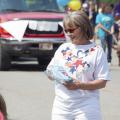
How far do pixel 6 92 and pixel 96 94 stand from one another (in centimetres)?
674

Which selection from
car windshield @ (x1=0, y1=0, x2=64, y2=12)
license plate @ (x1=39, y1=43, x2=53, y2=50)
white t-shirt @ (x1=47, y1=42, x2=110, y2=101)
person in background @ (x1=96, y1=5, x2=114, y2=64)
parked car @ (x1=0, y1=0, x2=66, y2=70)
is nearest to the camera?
white t-shirt @ (x1=47, y1=42, x2=110, y2=101)

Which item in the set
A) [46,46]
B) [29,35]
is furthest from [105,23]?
[29,35]

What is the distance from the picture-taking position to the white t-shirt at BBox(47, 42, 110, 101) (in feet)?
17.4

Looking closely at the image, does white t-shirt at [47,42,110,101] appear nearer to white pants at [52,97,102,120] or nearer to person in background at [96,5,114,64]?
white pants at [52,97,102,120]

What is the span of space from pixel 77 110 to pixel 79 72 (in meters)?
0.30

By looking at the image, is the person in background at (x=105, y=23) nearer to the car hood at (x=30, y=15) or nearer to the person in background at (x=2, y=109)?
the car hood at (x=30, y=15)

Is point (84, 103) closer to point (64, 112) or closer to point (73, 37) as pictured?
point (64, 112)

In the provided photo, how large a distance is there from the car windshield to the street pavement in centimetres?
165

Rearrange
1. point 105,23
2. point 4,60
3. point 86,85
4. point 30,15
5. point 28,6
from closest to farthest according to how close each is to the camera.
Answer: point 86,85
point 30,15
point 4,60
point 28,6
point 105,23

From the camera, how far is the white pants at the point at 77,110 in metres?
5.27

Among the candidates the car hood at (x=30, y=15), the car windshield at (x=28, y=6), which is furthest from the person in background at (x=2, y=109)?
the car windshield at (x=28, y=6)

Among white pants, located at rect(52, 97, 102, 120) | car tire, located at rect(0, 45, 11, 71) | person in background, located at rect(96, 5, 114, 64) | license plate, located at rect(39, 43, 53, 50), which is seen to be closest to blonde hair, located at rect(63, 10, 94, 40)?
white pants, located at rect(52, 97, 102, 120)

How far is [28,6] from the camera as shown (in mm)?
16484

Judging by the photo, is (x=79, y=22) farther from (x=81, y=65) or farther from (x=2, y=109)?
(x=2, y=109)
